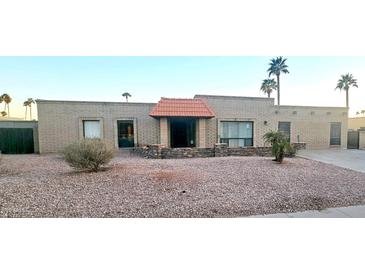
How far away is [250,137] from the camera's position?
1695cm

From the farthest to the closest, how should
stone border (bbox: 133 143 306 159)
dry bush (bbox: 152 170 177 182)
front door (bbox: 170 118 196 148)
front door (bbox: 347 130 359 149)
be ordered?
front door (bbox: 347 130 359 149) < front door (bbox: 170 118 196 148) < stone border (bbox: 133 143 306 159) < dry bush (bbox: 152 170 177 182)

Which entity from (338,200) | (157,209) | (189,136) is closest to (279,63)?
(189,136)

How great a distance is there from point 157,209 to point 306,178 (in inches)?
219

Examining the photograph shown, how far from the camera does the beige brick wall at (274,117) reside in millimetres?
16406

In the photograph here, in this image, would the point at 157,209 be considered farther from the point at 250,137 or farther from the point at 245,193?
the point at 250,137

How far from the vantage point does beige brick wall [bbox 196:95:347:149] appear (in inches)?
646

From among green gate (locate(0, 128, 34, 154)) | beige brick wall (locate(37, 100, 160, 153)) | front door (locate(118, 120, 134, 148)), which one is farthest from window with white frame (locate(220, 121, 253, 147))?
green gate (locate(0, 128, 34, 154))

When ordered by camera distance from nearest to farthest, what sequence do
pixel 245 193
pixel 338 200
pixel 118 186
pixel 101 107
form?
pixel 338 200 → pixel 245 193 → pixel 118 186 → pixel 101 107

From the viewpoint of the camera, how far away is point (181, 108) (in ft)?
47.8

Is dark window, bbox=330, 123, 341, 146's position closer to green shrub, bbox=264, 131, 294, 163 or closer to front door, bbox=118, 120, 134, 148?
green shrub, bbox=264, 131, 294, 163

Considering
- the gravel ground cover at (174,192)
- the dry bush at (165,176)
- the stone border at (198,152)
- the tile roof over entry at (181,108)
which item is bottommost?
the gravel ground cover at (174,192)

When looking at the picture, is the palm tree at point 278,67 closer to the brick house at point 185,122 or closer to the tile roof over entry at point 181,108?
the brick house at point 185,122

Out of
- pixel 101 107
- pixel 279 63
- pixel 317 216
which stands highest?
pixel 279 63

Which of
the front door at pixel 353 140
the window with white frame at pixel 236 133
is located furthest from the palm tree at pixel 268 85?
the window with white frame at pixel 236 133
